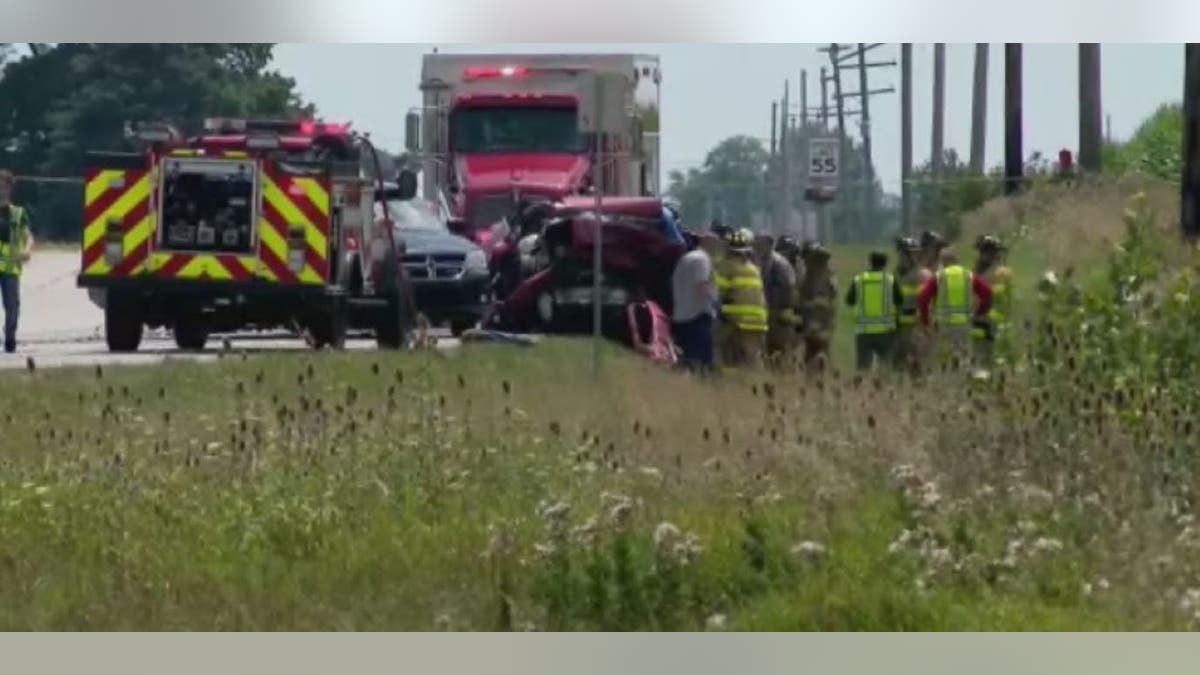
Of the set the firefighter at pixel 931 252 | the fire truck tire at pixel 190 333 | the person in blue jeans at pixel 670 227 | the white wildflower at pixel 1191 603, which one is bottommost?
the white wildflower at pixel 1191 603

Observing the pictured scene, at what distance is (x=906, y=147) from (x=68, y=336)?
18584 millimetres

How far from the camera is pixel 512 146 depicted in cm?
3766

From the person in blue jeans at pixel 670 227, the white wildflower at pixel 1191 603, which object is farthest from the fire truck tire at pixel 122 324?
the white wildflower at pixel 1191 603

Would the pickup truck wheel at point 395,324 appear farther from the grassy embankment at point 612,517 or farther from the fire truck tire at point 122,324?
the grassy embankment at point 612,517

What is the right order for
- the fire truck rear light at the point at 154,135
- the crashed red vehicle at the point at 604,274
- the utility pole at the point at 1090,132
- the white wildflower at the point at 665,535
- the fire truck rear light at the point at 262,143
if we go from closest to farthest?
the white wildflower at the point at 665,535
the fire truck rear light at the point at 154,135
the fire truck rear light at the point at 262,143
the crashed red vehicle at the point at 604,274
the utility pole at the point at 1090,132

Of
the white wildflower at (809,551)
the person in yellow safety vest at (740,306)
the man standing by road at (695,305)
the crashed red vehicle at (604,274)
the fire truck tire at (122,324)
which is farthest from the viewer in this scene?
the crashed red vehicle at (604,274)

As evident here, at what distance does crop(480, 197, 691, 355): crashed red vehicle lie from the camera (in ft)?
91.7

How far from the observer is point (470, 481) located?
45.3ft

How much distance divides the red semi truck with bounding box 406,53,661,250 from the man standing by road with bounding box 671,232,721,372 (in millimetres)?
10900

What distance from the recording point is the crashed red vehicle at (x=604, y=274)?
27953mm

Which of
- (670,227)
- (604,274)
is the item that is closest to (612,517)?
(604,274)

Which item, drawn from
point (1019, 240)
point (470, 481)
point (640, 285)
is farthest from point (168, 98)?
point (470, 481)

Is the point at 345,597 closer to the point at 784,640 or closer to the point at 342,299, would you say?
the point at 784,640

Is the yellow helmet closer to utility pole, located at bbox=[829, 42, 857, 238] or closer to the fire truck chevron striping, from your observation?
the fire truck chevron striping
